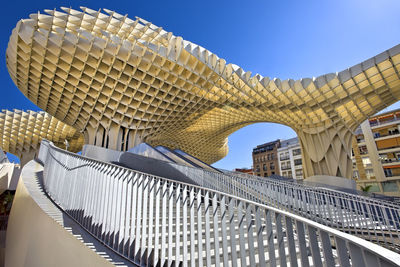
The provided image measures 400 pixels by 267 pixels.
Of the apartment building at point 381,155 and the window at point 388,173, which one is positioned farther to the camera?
the window at point 388,173

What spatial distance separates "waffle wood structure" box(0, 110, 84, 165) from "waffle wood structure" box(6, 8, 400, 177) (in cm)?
1335

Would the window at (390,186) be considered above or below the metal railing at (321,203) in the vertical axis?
above

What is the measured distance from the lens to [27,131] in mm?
37125

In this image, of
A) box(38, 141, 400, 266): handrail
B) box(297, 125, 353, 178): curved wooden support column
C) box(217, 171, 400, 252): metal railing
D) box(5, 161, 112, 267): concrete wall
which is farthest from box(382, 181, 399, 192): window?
box(5, 161, 112, 267): concrete wall

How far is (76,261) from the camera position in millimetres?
3766

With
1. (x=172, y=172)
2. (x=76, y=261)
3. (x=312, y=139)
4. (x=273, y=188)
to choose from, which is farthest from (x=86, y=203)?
(x=312, y=139)

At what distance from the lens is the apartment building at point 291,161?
2162 inches

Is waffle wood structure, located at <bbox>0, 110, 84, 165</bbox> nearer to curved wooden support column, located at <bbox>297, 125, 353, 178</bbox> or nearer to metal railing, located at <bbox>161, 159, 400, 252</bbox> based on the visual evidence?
metal railing, located at <bbox>161, 159, 400, 252</bbox>

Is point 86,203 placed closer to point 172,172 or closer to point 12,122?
point 172,172

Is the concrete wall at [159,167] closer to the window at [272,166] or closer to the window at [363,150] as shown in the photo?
the window at [363,150]

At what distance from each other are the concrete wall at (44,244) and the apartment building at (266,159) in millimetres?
63047

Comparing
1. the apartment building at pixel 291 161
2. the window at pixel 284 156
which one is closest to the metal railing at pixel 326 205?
the apartment building at pixel 291 161

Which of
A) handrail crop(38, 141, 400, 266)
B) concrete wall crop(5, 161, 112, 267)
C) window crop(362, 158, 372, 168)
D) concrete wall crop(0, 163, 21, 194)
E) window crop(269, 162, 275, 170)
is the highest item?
window crop(269, 162, 275, 170)

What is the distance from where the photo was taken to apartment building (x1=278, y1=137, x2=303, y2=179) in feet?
180
